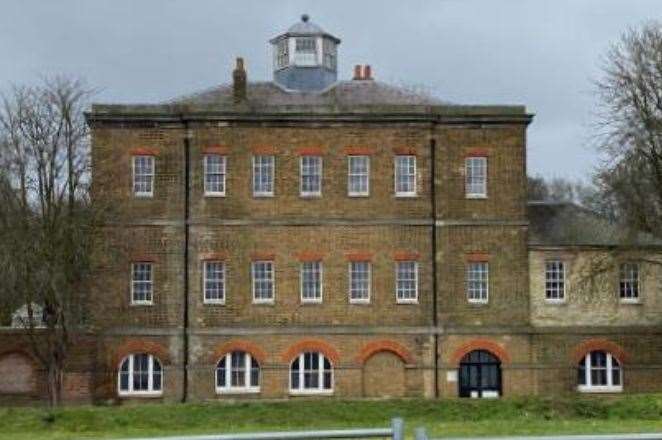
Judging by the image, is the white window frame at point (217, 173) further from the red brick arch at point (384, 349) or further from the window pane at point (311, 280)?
the red brick arch at point (384, 349)

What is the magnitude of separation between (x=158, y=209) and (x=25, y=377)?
23.8 ft

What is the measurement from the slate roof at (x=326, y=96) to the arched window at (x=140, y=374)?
927cm

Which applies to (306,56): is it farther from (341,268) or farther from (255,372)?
(255,372)

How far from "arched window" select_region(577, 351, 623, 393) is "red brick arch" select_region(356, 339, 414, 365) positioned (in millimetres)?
5979

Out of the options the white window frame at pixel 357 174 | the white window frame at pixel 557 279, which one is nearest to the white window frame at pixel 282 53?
the white window frame at pixel 357 174

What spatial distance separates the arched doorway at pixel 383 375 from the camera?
43.6 meters

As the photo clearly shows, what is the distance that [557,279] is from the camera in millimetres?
45125

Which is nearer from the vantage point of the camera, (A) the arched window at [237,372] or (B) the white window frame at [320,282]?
(A) the arched window at [237,372]

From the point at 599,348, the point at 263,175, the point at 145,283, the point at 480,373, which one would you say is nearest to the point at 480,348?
the point at 480,373

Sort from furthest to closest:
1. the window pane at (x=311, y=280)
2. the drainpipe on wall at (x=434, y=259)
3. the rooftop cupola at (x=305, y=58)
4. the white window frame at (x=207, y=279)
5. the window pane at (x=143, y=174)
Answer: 1. the rooftop cupola at (x=305, y=58)
2. the window pane at (x=143, y=174)
3. the window pane at (x=311, y=280)
4. the white window frame at (x=207, y=279)
5. the drainpipe on wall at (x=434, y=259)

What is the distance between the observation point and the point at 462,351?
4406 centimetres

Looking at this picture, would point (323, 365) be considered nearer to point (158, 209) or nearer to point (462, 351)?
point (462, 351)

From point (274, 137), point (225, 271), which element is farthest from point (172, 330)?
point (274, 137)

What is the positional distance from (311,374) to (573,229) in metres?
10.8
